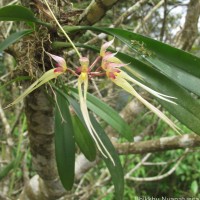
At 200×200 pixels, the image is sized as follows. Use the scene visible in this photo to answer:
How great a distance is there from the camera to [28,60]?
2.07ft

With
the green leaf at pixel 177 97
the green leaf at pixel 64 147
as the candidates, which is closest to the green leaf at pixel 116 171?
the green leaf at pixel 64 147

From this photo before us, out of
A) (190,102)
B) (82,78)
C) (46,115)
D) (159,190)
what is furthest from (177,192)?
(82,78)

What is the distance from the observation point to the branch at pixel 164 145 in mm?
891

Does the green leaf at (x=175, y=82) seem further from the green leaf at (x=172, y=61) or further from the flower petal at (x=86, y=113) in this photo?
the flower petal at (x=86, y=113)

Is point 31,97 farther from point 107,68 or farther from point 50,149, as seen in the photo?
point 107,68

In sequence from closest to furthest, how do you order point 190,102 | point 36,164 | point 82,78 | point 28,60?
1. point 82,78
2. point 190,102
3. point 28,60
4. point 36,164

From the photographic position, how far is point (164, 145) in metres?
0.95

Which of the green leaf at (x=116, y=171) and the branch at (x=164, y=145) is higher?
the green leaf at (x=116, y=171)

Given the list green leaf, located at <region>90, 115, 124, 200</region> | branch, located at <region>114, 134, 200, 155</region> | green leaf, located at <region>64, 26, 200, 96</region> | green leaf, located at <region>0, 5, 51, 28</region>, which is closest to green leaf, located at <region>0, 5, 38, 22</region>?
green leaf, located at <region>0, 5, 51, 28</region>

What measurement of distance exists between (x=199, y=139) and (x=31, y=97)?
1.52 feet

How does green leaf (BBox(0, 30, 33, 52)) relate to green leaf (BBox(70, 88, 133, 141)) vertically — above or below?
above

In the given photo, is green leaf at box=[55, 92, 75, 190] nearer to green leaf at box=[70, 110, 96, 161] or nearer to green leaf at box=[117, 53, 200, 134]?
green leaf at box=[70, 110, 96, 161]

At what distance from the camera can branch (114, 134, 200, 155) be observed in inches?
35.1

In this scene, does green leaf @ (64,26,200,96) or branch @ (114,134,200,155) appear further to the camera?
branch @ (114,134,200,155)
